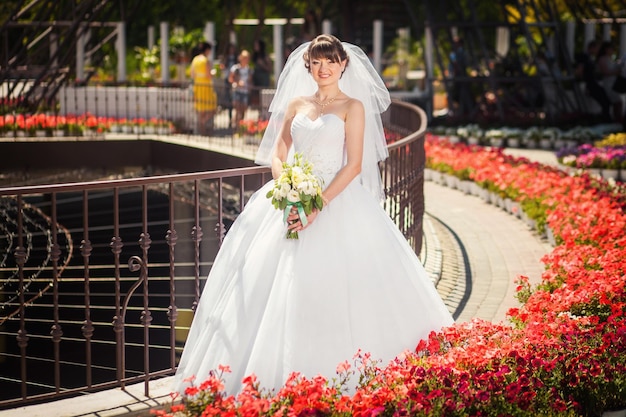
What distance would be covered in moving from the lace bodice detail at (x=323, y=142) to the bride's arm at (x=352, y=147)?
0.19ft

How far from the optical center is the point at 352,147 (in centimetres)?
601

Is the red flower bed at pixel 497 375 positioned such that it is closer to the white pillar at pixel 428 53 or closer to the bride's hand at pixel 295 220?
the bride's hand at pixel 295 220

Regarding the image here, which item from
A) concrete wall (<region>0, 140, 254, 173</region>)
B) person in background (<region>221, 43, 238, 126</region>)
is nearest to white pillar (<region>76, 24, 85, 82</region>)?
person in background (<region>221, 43, 238, 126</region>)

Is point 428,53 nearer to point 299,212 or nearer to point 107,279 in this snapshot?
point 107,279

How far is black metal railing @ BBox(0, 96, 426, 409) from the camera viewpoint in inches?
226

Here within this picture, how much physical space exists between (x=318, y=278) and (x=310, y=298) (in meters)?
0.13

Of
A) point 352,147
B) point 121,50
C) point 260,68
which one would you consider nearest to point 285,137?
point 352,147

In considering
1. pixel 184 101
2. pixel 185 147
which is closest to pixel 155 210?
pixel 185 147

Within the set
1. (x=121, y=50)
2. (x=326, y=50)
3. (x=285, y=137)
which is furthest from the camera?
(x=121, y=50)

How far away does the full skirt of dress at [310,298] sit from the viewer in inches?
220

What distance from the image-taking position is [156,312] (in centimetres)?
963

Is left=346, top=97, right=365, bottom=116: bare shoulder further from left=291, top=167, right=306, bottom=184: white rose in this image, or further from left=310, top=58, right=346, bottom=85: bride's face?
left=291, top=167, right=306, bottom=184: white rose

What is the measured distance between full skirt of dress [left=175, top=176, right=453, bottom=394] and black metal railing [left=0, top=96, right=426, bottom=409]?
28cm

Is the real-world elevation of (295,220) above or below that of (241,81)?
below
